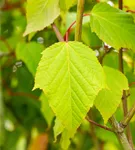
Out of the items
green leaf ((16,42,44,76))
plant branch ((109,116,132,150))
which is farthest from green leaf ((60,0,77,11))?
green leaf ((16,42,44,76))

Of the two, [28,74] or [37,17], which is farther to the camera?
[28,74]

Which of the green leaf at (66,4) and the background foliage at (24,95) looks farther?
the background foliage at (24,95)

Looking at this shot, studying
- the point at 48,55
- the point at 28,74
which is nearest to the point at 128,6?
the point at 48,55

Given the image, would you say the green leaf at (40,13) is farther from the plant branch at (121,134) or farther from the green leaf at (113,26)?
the plant branch at (121,134)

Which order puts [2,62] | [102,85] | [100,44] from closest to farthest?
[102,85], [100,44], [2,62]

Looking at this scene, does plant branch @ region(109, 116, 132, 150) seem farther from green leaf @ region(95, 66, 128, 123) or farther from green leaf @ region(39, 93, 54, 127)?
green leaf @ region(39, 93, 54, 127)

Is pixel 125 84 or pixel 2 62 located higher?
pixel 125 84

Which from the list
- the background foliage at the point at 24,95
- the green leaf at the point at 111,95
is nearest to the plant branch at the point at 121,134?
the green leaf at the point at 111,95

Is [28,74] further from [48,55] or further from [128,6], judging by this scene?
[48,55]
